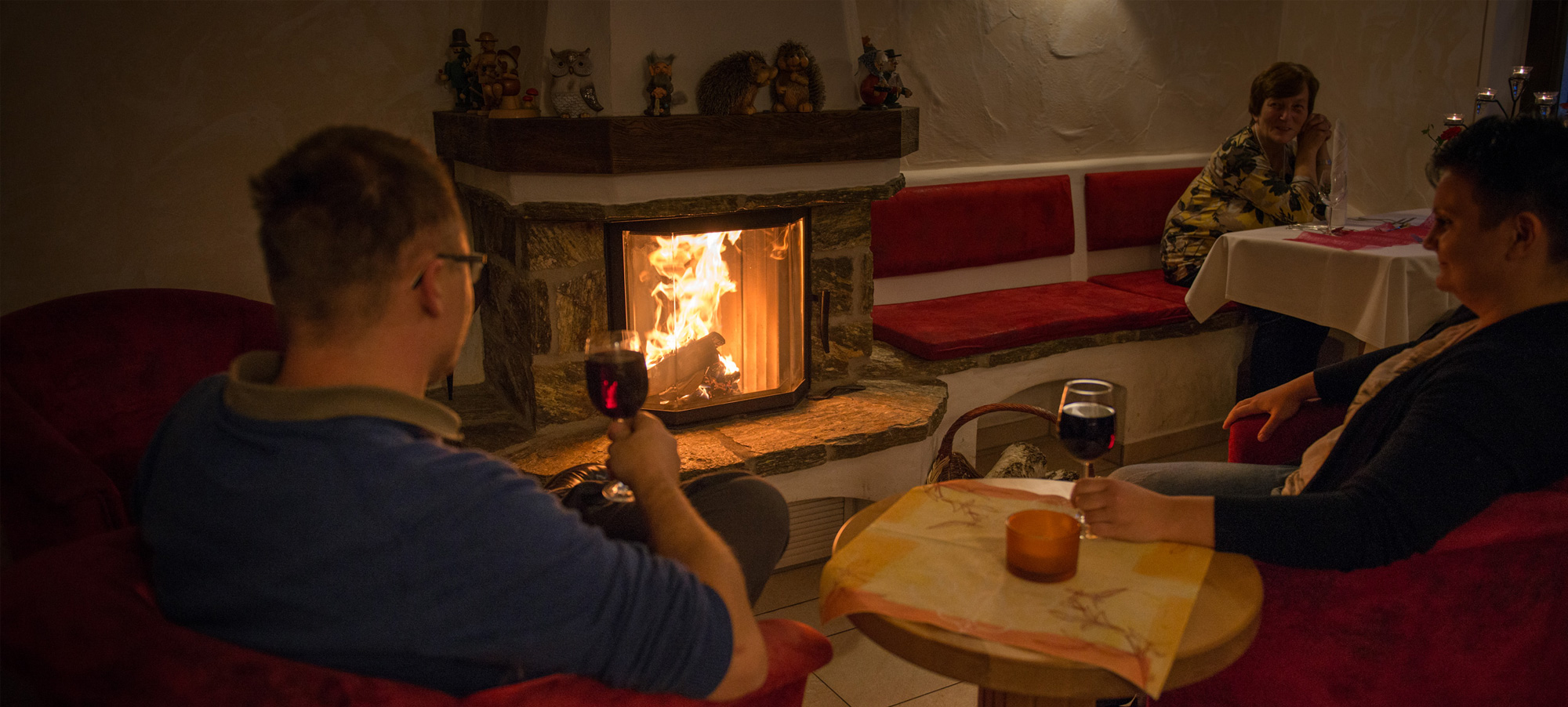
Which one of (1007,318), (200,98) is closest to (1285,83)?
(1007,318)

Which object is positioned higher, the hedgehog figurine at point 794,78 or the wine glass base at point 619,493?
the hedgehog figurine at point 794,78

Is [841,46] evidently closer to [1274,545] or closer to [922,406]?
[922,406]

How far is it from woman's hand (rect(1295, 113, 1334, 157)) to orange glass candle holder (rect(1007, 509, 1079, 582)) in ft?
9.68

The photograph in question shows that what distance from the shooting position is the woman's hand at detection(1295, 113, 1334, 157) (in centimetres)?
363

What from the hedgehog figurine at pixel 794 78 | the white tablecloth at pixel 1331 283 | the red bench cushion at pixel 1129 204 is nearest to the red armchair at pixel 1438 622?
the white tablecloth at pixel 1331 283

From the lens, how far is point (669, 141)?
8.07 ft

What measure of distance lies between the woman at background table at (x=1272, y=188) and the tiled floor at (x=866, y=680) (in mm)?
1942

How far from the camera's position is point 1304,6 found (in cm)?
465

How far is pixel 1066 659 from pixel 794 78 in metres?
1.88

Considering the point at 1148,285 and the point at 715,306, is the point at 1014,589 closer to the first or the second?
the point at 715,306

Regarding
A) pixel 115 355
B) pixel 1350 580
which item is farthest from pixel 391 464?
pixel 115 355

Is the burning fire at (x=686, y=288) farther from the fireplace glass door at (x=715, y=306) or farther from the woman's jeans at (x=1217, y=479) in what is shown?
the woman's jeans at (x=1217, y=479)

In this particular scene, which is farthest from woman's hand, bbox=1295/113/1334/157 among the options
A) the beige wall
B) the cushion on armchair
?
the cushion on armchair

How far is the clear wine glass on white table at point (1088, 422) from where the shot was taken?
1393 mm
